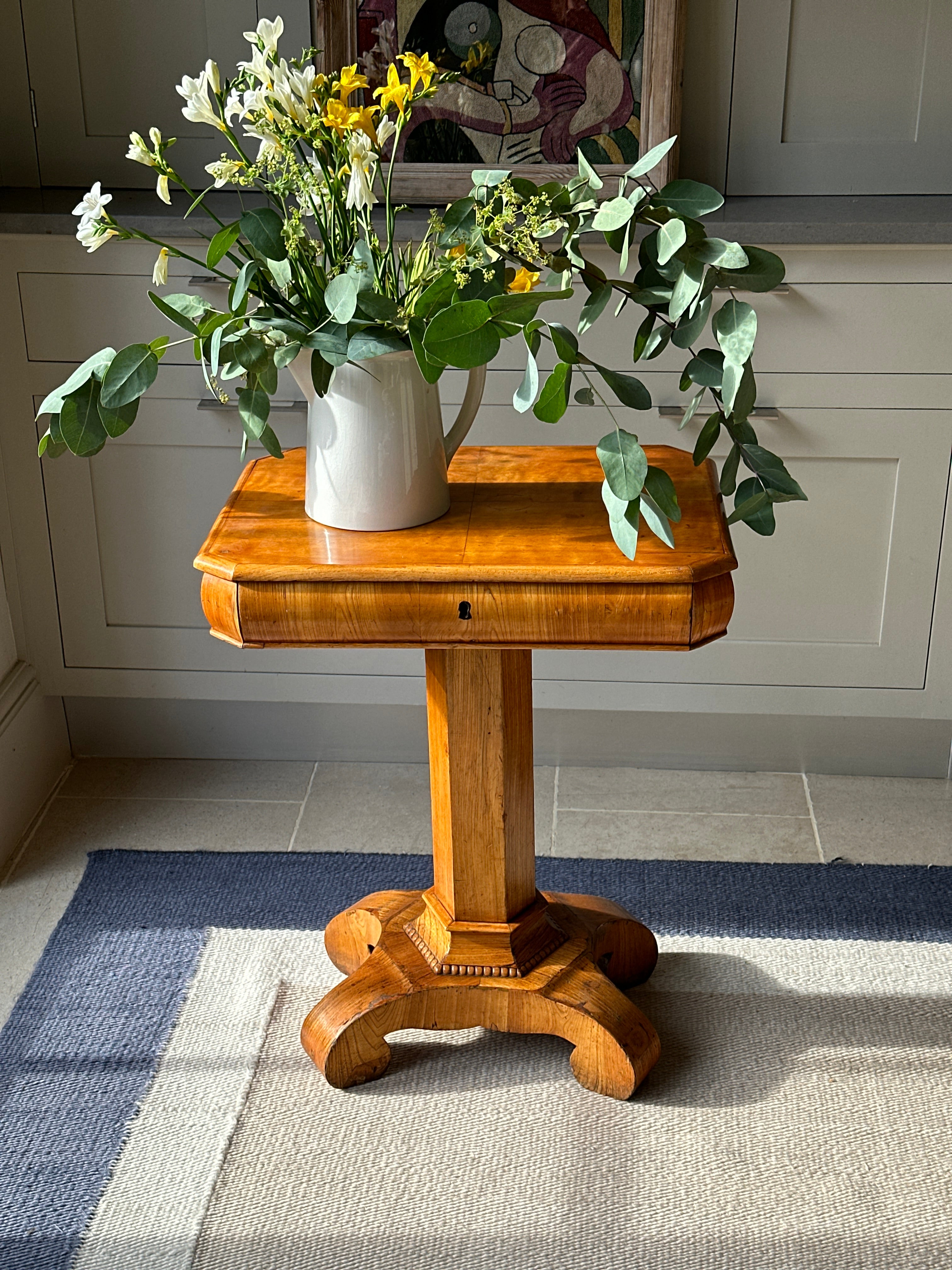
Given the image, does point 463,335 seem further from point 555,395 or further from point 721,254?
point 721,254

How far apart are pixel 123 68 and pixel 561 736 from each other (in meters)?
1.52

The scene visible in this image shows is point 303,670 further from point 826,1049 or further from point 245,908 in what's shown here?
point 826,1049

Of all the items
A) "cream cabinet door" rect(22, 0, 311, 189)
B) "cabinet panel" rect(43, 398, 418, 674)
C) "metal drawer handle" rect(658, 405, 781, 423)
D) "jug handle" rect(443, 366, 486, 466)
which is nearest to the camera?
"jug handle" rect(443, 366, 486, 466)

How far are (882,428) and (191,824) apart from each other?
4.59 feet

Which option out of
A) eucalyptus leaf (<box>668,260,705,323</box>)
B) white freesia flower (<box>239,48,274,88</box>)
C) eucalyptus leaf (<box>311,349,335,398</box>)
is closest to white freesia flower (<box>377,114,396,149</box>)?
white freesia flower (<box>239,48,274,88</box>)

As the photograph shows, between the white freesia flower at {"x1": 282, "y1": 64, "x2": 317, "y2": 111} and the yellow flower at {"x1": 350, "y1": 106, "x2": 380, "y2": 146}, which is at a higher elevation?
the white freesia flower at {"x1": 282, "y1": 64, "x2": 317, "y2": 111}

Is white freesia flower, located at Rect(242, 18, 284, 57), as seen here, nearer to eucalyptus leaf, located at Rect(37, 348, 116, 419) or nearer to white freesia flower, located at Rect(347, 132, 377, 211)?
white freesia flower, located at Rect(347, 132, 377, 211)

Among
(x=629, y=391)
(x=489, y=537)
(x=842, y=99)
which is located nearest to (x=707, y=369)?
(x=629, y=391)

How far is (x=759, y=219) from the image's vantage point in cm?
207

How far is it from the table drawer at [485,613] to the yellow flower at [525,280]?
0.30m

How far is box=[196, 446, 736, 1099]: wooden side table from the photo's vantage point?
4.29ft

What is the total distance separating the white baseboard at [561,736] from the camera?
2.44m

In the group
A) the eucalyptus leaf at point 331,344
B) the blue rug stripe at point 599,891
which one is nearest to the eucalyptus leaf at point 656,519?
the eucalyptus leaf at point 331,344

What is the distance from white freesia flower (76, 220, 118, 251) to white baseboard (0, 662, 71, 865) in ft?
4.03
